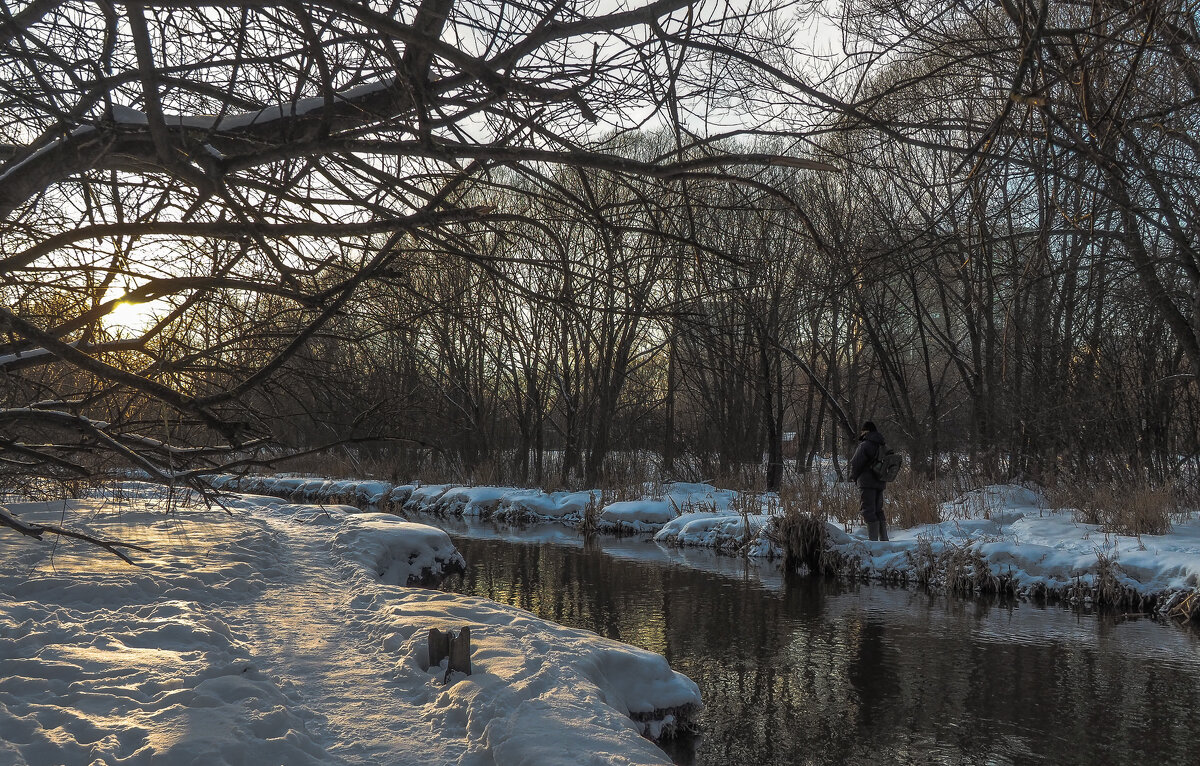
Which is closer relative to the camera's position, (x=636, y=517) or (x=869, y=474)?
(x=869, y=474)

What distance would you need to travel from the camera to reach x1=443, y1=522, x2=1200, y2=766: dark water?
5570 millimetres

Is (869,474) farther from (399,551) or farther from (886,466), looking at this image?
(399,551)

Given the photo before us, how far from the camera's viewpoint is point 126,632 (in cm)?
495

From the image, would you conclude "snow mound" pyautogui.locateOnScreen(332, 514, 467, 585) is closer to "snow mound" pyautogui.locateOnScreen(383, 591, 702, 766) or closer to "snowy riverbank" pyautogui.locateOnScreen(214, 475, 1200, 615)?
"snowy riverbank" pyautogui.locateOnScreen(214, 475, 1200, 615)

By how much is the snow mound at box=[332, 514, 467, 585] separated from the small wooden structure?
3751 mm

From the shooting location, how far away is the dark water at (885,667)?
5.57 meters

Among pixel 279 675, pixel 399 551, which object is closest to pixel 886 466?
pixel 399 551

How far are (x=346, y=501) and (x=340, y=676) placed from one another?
673 inches

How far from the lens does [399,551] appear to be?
30.9 ft

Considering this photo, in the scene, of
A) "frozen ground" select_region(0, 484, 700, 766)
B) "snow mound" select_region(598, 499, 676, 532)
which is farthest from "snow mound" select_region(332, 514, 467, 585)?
"snow mound" select_region(598, 499, 676, 532)

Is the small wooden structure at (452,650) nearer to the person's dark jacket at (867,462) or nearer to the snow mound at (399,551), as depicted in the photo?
the snow mound at (399,551)

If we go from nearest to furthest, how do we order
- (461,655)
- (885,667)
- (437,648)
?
1. (461,655)
2. (437,648)
3. (885,667)

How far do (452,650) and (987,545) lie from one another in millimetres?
8270

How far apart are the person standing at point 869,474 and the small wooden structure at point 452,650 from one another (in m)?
7.50
